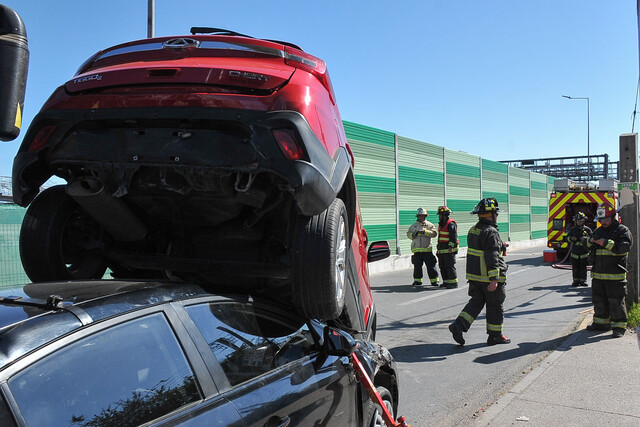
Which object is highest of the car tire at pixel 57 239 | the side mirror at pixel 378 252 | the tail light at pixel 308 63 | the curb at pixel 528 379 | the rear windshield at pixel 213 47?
the rear windshield at pixel 213 47

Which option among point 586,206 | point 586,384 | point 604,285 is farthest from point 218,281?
point 586,206

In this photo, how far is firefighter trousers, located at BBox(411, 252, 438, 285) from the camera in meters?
12.9

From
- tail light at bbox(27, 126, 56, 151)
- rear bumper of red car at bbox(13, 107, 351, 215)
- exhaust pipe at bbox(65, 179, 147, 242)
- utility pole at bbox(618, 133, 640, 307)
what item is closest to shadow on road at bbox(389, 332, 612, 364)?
utility pole at bbox(618, 133, 640, 307)

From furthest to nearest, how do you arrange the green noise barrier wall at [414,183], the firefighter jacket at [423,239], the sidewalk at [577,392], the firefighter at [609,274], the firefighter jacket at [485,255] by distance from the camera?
the green noise barrier wall at [414,183] → the firefighter jacket at [423,239] → the firefighter at [609,274] → the firefighter jacket at [485,255] → the sidewalk at [577,392]

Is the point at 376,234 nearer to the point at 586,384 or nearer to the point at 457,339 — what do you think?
the point at 457,339

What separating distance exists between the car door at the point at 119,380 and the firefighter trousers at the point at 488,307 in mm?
5313

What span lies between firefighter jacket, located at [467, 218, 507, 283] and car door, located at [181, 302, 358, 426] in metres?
4.23

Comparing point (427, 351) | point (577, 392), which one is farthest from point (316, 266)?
point (427, 351)

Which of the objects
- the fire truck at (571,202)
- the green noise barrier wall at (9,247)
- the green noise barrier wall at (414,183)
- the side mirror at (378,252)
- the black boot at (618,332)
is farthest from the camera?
the fire truck at (571,202)

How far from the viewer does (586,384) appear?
5.38 metres

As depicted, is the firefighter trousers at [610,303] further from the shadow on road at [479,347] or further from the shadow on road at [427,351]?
the shadow on road at [427,351]

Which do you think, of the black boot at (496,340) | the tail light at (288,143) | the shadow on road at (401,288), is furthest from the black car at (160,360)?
the shadow on road at (401,288)

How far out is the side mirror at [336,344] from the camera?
3.03 metres

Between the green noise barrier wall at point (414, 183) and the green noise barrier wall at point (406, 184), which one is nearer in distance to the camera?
the green noise barrier wall at point (406, 184)
